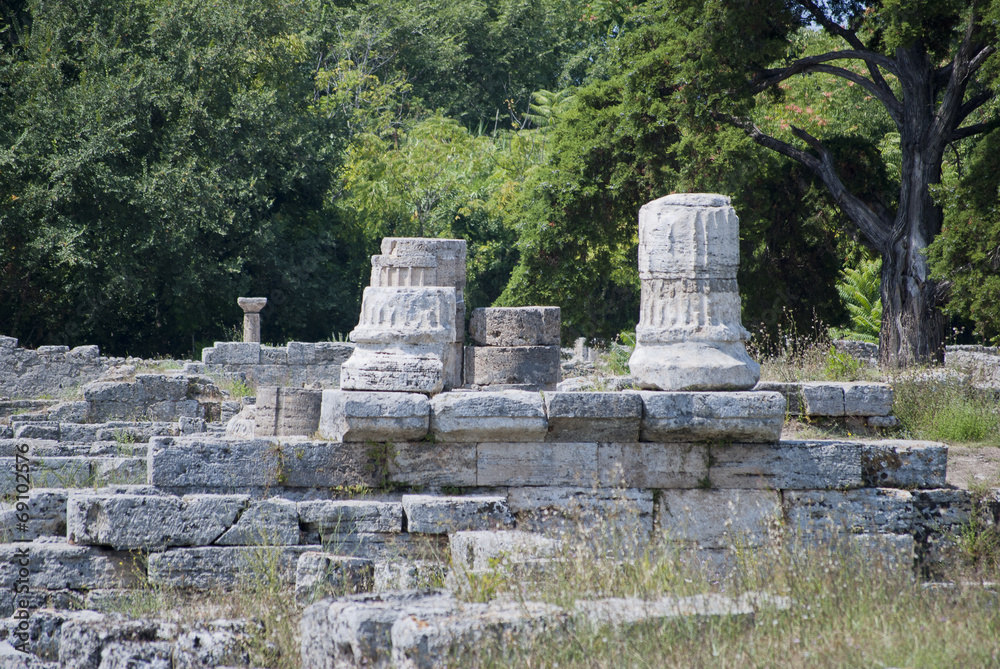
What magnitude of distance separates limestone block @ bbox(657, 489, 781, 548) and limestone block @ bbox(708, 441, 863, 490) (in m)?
0.07

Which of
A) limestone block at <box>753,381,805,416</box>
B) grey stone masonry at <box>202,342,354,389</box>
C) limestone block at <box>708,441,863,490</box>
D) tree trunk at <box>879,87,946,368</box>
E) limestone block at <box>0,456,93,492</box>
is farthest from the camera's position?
grey stone masonry at <box>202,342,354,389</box>

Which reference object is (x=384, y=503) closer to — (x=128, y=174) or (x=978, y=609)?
(x=978, y=609)

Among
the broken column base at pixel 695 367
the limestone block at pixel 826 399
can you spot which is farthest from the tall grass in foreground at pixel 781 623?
the limestone block at pixel 826 399

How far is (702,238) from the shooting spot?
23.3 ft

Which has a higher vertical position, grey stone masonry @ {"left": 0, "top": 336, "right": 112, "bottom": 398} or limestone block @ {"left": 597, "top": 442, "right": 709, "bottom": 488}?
grey stone masonry @ {"left": 0, "top": 336, "right": 112, "bottom": 398}

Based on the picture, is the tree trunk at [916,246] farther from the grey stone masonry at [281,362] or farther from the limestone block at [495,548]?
the limestone block at [495,548]

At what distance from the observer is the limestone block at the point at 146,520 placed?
234 inches

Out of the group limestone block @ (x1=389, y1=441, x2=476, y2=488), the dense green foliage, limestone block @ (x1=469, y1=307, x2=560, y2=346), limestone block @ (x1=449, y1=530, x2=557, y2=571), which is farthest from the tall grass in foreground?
the dense green foliage

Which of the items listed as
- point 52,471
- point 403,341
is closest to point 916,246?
point 403,341

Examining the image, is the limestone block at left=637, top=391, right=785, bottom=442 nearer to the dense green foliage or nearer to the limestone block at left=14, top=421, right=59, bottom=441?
the dense green foliage

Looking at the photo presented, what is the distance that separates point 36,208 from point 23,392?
611cm

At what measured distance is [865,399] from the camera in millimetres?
8070

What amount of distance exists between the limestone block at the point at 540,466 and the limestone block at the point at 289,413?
1.43m

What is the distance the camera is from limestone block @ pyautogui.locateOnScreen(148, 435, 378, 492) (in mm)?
6359
